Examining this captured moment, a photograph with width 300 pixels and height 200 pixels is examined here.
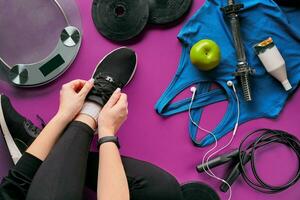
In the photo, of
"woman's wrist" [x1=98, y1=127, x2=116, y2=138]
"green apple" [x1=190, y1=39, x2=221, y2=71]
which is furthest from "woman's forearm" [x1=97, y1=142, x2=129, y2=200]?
"green apple" [x1=190, y1=39, x2=221, y2=71]

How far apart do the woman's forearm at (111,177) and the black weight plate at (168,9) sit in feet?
1.48

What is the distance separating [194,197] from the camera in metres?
1.09

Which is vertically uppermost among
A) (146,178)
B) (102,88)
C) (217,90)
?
(102,88)

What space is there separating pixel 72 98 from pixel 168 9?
Answer: 41 centimetres

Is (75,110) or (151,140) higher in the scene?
(75,110)

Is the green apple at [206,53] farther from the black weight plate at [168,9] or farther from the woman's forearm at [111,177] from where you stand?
the woman's forearm at [111,177]

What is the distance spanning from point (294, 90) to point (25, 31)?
0.87 metres

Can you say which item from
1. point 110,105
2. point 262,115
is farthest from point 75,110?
point 262,115

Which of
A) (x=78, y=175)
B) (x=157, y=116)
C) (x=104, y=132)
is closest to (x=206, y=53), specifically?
(x=157, y=116)

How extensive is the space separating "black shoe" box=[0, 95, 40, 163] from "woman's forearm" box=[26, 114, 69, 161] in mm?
163

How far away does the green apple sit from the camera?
1.06 m

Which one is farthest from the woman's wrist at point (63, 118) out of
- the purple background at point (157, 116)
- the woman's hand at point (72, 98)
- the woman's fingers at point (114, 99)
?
the purple background at point (157, 116)

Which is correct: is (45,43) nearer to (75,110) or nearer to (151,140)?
(75,110)

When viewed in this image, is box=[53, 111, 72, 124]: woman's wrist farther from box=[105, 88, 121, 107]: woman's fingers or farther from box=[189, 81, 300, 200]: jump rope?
box=[189, 81, 300, 200]: jump rope
